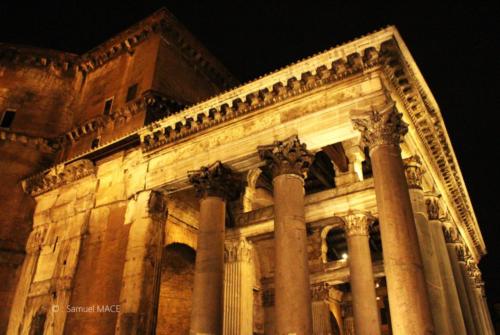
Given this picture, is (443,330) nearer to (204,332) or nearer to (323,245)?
(204,332)

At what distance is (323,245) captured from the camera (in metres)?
13.8

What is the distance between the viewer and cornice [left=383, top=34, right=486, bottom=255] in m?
8.71

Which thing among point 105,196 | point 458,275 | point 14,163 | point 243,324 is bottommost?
point 243,324

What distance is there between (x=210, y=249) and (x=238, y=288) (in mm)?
3238

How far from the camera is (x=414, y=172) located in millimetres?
9523

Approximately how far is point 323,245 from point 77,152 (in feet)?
30.4

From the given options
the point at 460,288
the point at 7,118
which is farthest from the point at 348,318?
the point at 7,118

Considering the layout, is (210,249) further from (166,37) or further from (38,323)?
(166,37)

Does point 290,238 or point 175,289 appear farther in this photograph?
point 175,289

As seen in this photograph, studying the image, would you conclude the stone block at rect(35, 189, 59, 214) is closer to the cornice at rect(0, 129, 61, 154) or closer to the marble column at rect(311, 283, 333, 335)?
the cornice at rect(0, 129, 61, 154)

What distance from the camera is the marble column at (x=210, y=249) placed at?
8406 mm

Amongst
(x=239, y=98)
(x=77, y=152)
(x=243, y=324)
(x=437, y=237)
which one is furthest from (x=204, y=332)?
(x=77, y=152)

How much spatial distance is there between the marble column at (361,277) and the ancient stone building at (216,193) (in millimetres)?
41

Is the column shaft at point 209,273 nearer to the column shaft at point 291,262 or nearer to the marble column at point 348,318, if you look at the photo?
the column shaft at point 291,262
